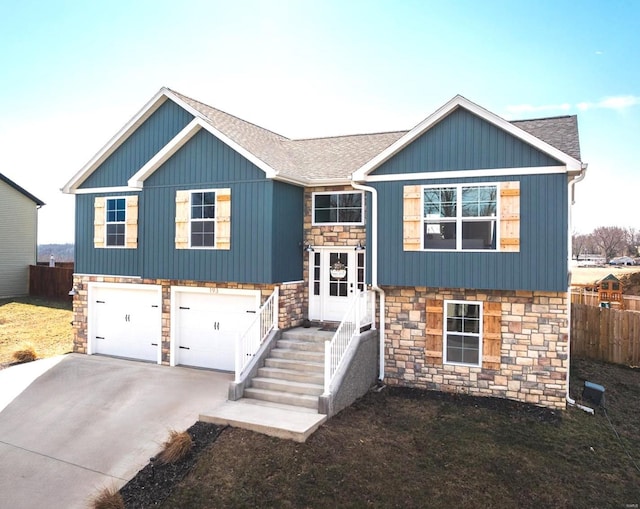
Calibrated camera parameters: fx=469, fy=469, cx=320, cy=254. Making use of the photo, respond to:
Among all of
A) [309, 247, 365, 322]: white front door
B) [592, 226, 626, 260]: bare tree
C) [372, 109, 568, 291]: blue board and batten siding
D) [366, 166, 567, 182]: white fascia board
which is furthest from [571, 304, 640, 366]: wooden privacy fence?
[592, 226, 626, 260]: bare tree

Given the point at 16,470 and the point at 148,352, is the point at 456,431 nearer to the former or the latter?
the point at 16,470

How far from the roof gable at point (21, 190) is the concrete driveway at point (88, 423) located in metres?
16.4

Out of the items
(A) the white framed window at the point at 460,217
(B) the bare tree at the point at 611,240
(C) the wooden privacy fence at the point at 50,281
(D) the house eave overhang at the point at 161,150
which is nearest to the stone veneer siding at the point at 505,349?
(A) the white framed window at the point at 460,217

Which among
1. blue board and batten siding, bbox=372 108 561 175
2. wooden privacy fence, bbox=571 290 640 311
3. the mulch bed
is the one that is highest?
blue board and batten siding, bbox=372 108 561 175

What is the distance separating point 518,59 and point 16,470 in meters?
14.7

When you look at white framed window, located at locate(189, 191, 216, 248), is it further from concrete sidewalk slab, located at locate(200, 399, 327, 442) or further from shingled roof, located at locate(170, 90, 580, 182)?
concrete sidewalk slab, located at locate(200, 399, 327, 442)

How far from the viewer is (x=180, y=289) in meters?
12.9

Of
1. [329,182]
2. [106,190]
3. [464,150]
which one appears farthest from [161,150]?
[464,150]

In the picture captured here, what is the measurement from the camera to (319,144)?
15.6 m

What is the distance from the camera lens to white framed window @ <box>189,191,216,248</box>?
1217cm

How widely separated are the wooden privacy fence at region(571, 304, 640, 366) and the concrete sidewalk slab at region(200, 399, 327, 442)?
35.0 feet

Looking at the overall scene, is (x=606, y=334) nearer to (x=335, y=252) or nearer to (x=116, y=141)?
(x=335, y=252)

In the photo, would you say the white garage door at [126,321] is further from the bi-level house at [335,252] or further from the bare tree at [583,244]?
the bare tree at [583,244]

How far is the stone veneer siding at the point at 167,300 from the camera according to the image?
39.1 ft
